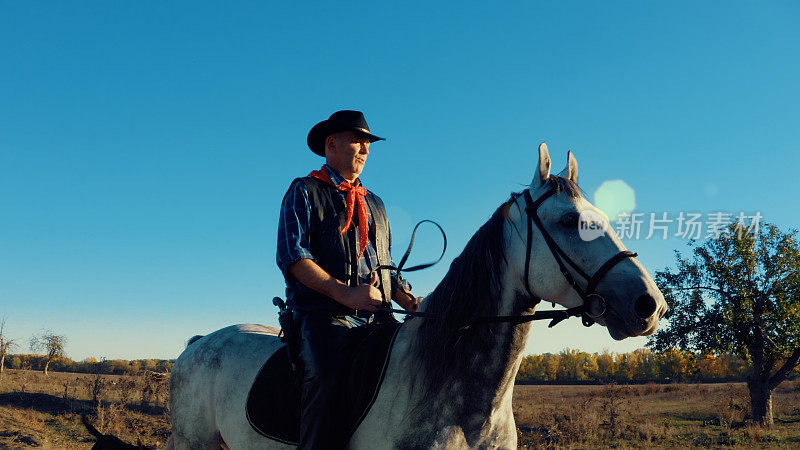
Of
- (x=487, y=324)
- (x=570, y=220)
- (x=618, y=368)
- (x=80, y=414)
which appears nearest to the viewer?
(x=570, y=220)

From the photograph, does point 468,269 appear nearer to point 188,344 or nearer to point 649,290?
point 649,290

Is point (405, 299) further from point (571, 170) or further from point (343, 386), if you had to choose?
point (571, 170)

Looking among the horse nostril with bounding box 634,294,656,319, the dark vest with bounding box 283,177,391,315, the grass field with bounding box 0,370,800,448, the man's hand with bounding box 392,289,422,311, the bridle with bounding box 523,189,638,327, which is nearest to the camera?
the horse nostril with bounding box 634,294,656,319

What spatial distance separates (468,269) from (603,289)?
823 mm

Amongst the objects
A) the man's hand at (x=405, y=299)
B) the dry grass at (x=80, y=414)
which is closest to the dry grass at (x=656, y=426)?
the dry grass at (x=80, y=414)

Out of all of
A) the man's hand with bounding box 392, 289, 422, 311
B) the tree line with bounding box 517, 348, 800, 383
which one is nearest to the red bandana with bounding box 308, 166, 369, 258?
the man's hand with bounding box 392, 289, 422, 311

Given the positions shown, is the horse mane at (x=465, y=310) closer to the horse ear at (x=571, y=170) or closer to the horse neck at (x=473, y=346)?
the horse neck at (x=473, y=346)

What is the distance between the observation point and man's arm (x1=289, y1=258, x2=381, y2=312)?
3.33 metres

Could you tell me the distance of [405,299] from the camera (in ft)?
14.4

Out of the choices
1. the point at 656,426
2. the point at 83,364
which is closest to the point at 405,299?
the point at 656,426

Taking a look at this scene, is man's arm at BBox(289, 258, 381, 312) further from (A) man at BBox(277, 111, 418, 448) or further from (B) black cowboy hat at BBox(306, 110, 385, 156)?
(B) black cowboy hat at BBox(306, 110, 385, 156)

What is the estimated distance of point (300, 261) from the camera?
11.8 feet

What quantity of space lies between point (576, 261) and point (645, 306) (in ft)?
1.42

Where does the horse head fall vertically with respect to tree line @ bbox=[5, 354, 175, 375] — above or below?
above
